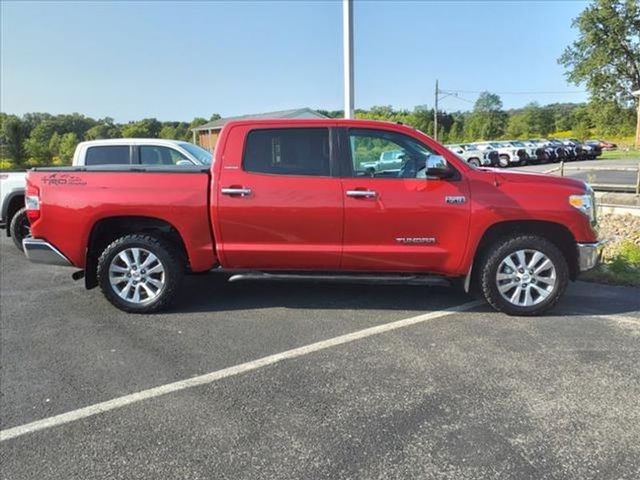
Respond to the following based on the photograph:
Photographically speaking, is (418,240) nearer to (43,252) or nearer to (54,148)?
(43,252)

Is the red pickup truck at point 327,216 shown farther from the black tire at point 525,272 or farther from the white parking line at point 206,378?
the white parking line at point 206,378

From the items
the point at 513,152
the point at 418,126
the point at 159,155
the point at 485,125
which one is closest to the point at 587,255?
the point at 159,155

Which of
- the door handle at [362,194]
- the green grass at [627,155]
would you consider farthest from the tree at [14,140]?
the door handle at [362,194]

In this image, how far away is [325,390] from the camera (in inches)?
140

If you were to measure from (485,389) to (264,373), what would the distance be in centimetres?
157

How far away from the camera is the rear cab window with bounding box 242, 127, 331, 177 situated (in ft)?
16.2

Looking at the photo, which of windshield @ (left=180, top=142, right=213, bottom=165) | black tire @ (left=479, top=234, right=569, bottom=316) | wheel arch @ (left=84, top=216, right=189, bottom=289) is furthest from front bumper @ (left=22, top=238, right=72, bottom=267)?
black tire @ (left=479, top=234, right=569, bottom=316)

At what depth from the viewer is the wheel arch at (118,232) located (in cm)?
517

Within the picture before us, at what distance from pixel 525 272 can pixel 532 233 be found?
39cm

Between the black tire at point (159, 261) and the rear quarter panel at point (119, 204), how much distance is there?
20 centimetres

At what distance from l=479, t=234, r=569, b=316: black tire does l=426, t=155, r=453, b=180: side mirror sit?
2.81 ft

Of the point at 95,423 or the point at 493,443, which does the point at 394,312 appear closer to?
the point at 493,443

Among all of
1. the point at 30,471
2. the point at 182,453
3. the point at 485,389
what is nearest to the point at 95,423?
the point at 30,471

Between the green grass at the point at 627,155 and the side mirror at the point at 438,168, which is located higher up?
the green grass at the point at 627,155
